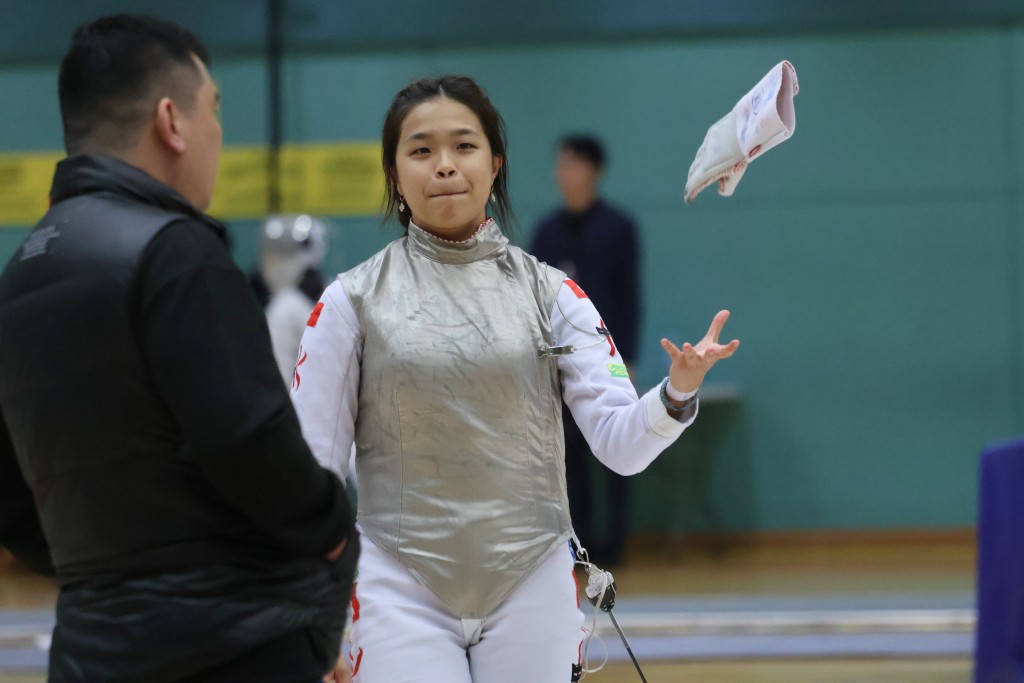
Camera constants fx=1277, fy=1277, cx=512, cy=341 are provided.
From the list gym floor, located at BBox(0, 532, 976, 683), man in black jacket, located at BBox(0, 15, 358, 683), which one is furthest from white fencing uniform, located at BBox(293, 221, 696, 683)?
gym floor, located at BBox(0, 532, 976, 683)

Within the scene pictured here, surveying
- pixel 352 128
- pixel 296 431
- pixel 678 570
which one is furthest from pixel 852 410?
pixel 296 431

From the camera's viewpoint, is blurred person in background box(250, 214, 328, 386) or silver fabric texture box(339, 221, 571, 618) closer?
A: silver fabric texture box(339, 221, 571, 618)

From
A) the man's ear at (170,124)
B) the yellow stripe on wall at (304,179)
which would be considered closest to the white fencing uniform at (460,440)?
the man's ear at (170,124)

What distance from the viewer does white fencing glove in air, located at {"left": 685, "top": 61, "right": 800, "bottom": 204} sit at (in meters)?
2.29

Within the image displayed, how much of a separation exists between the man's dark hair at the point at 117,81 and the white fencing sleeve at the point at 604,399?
864 mm

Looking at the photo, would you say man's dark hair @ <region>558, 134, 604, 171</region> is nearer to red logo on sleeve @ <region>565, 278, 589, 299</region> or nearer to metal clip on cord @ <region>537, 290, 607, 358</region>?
red logo on sleeve @ <region>565, 278, 589, 299</region>

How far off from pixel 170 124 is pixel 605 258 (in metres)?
4.73

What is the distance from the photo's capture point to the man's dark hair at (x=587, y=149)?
6.31 m

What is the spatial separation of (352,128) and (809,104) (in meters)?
2.51

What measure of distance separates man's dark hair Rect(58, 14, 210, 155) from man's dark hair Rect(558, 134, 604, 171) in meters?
4.69

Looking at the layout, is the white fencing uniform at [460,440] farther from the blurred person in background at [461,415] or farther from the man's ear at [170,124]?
the man's ear at [170,124]

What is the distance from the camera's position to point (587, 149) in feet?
20.7

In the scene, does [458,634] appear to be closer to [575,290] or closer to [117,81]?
[575,290]

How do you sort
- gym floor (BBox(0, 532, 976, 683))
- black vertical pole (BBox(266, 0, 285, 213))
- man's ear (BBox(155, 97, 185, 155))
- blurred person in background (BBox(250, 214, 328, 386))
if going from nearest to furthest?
man's ear (BBox(155, 97, 185, 155))
gym floor (BBox(0, 532, 976, 683))
blurred person in background (BBox(250, 214, 328, 386))
black vertical pole (BBox(266, 0, 285, 213))
